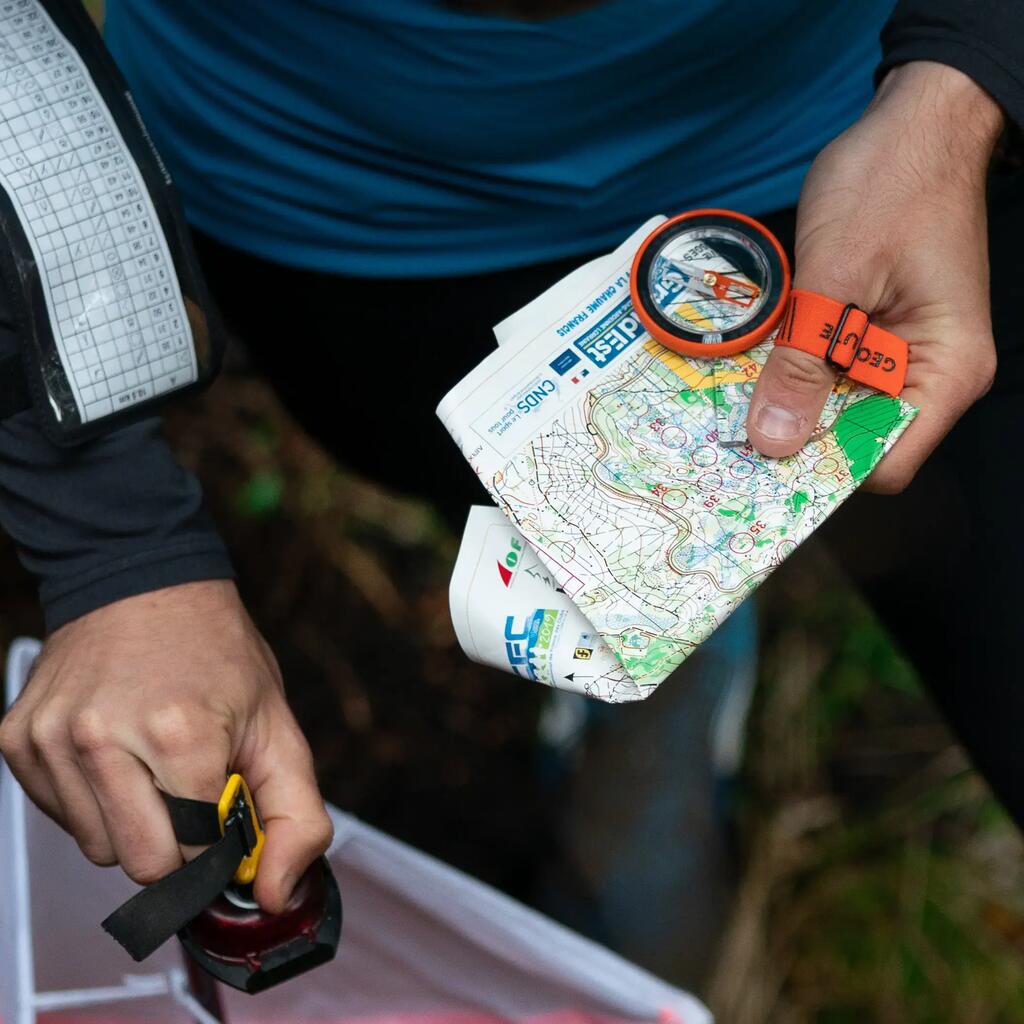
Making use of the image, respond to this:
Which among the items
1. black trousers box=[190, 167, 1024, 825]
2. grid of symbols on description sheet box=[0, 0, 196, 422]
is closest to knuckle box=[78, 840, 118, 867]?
grid of symbols on description sheet box=[0, 0, 196, 422]

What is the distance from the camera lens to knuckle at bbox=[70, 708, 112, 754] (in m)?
0.76

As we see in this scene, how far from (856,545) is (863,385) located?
291mm

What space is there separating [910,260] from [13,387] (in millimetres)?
589

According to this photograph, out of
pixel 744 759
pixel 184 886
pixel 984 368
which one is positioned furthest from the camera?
pixel 744 759


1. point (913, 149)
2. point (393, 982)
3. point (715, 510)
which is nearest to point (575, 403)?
point (715, 510)

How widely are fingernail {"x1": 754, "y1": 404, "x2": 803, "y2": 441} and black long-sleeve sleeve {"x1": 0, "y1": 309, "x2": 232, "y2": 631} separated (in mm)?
382

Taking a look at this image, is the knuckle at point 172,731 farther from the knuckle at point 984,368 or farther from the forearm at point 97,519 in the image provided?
the knuckle at point 984,368

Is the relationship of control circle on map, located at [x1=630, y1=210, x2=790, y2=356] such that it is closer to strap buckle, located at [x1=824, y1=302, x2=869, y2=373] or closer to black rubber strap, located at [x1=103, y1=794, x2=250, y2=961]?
strap buckle, located at [x1=824, y1=302, x2=869, y2=373]

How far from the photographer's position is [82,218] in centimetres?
80

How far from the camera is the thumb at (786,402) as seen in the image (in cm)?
78

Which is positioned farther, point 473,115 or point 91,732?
point 473,115

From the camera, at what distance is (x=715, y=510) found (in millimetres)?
795

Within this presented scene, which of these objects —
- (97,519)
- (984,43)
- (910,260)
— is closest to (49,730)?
(97,519)

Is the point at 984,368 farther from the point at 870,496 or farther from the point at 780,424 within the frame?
the point at 870,496
